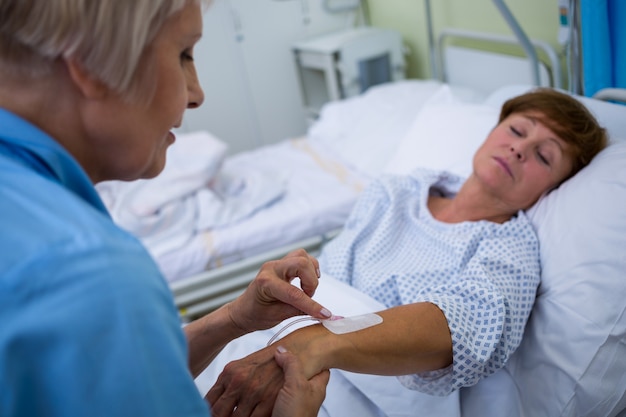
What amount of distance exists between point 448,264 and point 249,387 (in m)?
0.62

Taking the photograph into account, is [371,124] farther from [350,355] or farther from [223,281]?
[350,355]

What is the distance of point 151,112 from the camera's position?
0.64m

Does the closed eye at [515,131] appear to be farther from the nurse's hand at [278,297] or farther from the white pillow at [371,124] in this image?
the white pillow at [371,124]

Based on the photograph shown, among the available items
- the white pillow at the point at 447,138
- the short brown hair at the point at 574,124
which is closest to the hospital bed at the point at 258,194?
the white pillow at the point at 447,138

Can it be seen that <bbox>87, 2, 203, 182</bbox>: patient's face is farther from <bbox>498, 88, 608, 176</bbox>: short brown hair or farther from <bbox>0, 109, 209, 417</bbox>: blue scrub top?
<bbox>498, 88, 608, 176</bbox>: short brown hair

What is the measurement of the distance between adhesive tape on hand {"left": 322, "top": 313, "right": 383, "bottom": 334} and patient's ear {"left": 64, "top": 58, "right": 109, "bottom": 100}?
0.63 meters

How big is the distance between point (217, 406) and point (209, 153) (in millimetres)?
1664

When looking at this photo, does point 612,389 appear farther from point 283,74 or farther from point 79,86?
point 283,74

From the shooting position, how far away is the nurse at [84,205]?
0.47m

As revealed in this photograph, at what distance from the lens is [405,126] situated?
8.75ft

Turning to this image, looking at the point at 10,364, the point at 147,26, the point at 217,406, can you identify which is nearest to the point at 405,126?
the point at 217,406

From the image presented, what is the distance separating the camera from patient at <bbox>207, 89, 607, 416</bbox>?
3.44ft

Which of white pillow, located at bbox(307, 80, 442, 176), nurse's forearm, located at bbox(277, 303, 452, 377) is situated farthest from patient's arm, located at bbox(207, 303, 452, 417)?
white pillow, located at bbox(307, 80, 442, 176)

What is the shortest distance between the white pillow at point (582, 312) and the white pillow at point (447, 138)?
66cm
